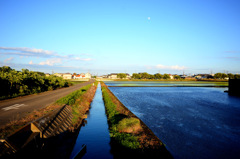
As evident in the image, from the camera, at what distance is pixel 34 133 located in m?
8.53

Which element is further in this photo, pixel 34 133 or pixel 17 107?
pixel 17 107

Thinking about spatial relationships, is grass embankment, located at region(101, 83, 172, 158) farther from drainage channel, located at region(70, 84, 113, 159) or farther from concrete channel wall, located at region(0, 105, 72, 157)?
concrete channel wall, located at region(0, 105, 72, 157)

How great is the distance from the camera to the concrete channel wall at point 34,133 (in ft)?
22.2

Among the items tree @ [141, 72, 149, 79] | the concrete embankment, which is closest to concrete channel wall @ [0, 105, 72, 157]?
the concrete embankment

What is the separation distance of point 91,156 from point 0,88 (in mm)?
24333

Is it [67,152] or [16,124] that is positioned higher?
[16,124]

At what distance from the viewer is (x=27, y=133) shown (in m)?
8.29

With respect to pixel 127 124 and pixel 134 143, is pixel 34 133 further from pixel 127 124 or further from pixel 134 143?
pixel 127 124

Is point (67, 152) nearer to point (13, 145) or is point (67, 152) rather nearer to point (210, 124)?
point (13, 145)

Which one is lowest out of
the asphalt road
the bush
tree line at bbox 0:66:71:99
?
the bush

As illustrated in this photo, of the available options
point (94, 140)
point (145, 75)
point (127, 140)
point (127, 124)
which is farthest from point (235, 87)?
point (145, 75)

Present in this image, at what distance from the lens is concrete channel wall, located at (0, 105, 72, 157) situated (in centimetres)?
676

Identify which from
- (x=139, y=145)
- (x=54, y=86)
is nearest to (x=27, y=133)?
(x=139, y=145)

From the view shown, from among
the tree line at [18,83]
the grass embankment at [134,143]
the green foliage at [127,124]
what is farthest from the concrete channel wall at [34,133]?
the tree line at [18,83]
